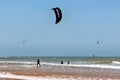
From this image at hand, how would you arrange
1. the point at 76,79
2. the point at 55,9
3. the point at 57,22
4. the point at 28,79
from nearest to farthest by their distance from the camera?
the point at 57,22 < the point at 55,9 < the point at 28,79 < the point at 76,79

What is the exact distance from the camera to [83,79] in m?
29.3

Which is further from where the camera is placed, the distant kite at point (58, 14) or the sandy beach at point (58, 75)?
the sandy beach at point (58, 75)

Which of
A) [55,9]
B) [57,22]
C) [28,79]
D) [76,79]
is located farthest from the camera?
[76,79]

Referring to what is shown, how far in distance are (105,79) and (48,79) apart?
4803 mm

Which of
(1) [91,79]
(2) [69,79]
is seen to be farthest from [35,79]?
(1) [91,79]

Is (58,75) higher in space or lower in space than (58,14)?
lower

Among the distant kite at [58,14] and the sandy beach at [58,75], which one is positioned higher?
the distant kite at [58,14]

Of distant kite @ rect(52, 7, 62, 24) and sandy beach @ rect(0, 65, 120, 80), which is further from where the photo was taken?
sandy beach @ rect(0, 65, 120, 80)

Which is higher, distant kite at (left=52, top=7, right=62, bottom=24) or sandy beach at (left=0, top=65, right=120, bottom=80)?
distant kite at (left=52, top=7, right=62, bottom=24)

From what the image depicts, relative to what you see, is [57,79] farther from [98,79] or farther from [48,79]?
[98,79]

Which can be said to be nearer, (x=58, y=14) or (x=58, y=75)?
(x=58, y=14)

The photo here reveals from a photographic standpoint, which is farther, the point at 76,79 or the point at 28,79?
the point at 76,79

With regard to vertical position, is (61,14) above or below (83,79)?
above

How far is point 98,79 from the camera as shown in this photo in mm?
29438
